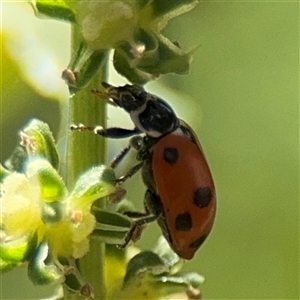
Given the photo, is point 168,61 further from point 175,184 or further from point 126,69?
point 175,184

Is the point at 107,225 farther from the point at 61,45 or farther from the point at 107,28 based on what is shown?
the point at 61,45

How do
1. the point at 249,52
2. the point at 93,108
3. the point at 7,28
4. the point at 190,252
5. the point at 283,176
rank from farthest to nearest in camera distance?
the point at 249,52, the point at 283,176, the point at 7,28, the point at 190,252, the point at 93,108

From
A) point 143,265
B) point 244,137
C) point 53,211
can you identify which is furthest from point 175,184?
point 244,137

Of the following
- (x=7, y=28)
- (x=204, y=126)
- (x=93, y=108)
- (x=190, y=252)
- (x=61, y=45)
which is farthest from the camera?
(x=204, y=126)

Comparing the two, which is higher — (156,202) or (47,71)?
(47,71)

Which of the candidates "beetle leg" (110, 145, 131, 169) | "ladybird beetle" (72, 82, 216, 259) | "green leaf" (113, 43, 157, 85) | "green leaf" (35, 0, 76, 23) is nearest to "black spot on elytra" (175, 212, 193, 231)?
"ladybird beetle" (72, 82, 216, 259)

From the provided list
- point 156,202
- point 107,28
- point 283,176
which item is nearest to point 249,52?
point 283,176

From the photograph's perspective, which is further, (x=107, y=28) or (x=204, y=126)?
(x=204, y=126)
